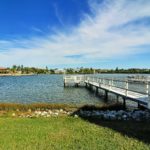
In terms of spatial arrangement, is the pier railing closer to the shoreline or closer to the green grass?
→ the shoreline

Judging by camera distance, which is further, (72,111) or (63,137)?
(72,111)

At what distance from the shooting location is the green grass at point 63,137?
8.77 m

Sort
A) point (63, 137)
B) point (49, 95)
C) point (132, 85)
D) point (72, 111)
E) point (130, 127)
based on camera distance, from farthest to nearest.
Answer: point (49, 95) < point (132, 85) < point (72, 111) < point (130, 127) < point (63, 137)

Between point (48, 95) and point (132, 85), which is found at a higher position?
point (132, 85)

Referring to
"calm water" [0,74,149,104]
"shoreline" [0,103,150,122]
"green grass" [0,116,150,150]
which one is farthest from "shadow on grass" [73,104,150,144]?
"calm water" [0,74,149,104]

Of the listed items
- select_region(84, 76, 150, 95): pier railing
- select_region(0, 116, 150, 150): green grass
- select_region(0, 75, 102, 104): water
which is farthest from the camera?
select_region(0, 75, 102, 104): water

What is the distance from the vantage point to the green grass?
877cm

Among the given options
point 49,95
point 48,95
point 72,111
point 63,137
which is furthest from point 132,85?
point 63,137

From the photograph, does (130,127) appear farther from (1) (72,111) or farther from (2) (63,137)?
(1) (72,111)

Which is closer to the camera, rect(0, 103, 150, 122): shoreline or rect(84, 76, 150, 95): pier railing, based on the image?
rect(0, 103, 150, 122): shoreline

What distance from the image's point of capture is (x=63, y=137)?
1000 cm

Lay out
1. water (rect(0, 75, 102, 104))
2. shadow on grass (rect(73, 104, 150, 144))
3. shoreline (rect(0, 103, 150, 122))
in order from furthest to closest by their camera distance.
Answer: water (rect(0, 75, 102, 104)) < shoreline (rect(0, 103, 150, 122)) < shadow on grass (rect(73, 104, 150, 144))

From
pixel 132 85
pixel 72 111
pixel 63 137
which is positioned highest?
pixel 132 85

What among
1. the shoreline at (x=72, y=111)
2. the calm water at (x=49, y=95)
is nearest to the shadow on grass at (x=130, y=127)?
the shoreline at (x=72, y=111)
